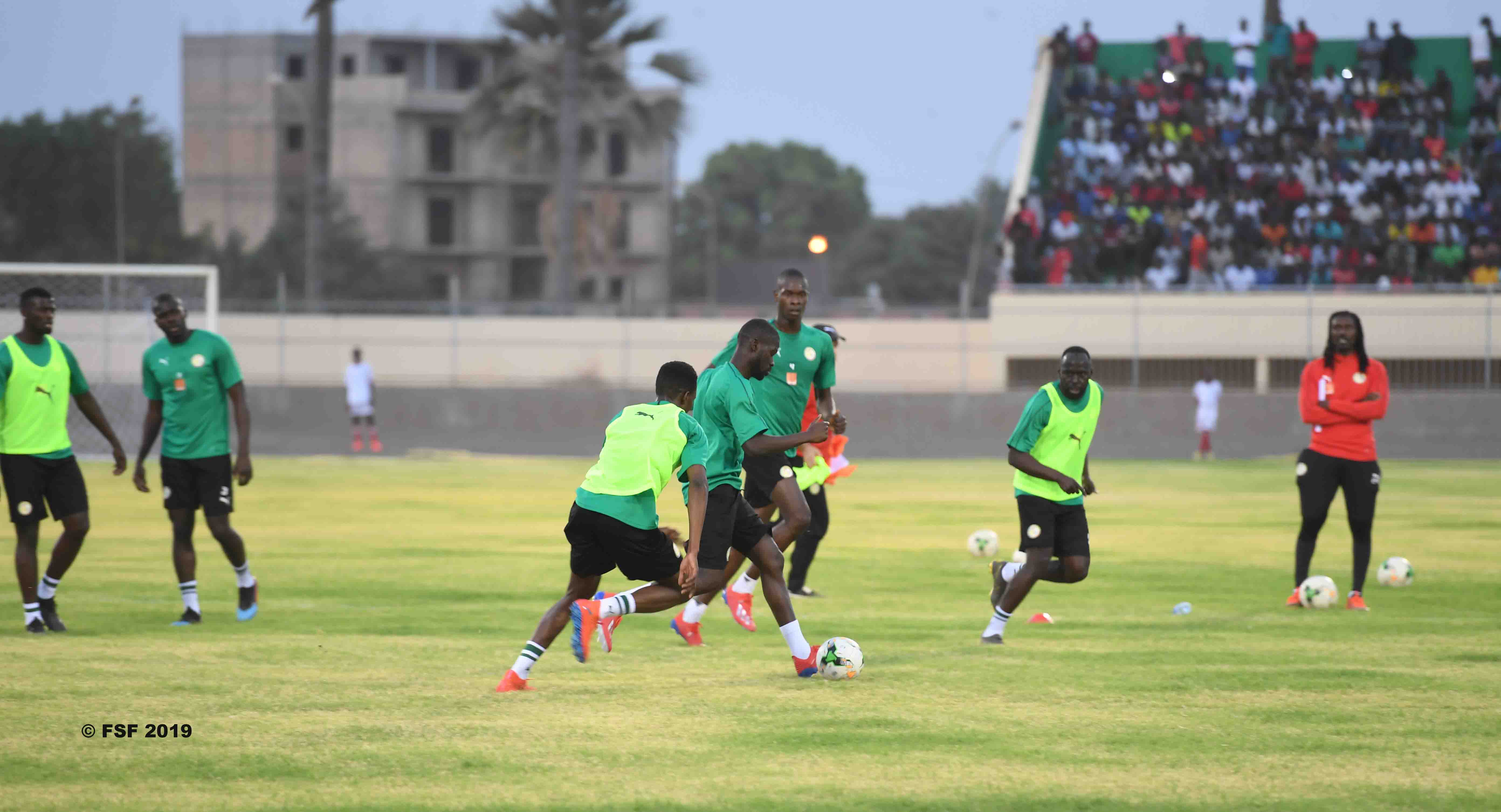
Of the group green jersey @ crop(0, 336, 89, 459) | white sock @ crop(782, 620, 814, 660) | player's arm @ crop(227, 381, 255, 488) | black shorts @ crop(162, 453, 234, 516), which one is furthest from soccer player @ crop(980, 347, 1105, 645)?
green jersey @ crop(0, 336, 89, 459)

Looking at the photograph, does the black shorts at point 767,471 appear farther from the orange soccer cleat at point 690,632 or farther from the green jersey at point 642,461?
the green jersey at point 642,461

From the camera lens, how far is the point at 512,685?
314 inches

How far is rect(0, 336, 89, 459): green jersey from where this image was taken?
995 centimetres

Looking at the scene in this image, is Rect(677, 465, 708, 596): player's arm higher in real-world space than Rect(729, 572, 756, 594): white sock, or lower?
higher

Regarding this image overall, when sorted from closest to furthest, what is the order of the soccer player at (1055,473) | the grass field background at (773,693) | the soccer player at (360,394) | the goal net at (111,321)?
the grass field background at (773,693)
the soccer player at (1055,473)
the goal net at (111,321)
the soccer player at (360,394)

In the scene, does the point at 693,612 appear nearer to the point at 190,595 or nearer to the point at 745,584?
the point at 745,584

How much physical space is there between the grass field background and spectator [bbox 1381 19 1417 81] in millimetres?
27273

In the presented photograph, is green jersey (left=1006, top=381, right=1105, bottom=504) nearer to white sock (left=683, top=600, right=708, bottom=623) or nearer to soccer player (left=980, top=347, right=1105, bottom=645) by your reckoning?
→ soccer player (left=980, top=347, right=1105, bottom=645)

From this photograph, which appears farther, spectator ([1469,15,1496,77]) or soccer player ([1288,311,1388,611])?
spectator ([1469,15,1496,77])

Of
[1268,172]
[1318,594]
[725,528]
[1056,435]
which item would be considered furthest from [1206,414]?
[725,528]

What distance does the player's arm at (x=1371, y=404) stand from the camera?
1106 cm

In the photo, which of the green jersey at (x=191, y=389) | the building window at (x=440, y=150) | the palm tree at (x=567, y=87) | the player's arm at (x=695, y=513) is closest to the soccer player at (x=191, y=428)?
the green jersey at (x=191, y=389)

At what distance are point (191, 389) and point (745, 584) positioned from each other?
12.3 ft

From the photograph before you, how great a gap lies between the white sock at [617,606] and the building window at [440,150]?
73153 mm
